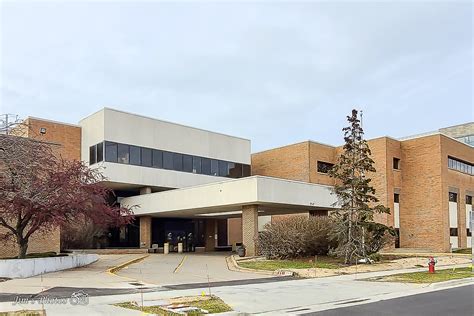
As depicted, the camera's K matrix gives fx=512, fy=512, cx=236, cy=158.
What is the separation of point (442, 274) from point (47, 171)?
18766 mm

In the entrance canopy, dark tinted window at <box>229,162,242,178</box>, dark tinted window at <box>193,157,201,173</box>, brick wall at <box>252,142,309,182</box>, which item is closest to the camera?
the entrance canopy

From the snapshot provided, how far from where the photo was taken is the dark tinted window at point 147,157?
4453 centimetres

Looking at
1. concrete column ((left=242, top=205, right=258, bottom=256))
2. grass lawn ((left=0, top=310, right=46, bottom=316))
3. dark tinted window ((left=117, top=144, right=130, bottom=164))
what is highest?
dark tinted window ((left=117, top=144, right=130, bottom=164))

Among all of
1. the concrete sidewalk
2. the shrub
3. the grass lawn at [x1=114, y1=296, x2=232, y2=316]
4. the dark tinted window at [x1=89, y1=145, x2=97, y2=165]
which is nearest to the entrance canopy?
the shrub

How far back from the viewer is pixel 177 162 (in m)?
47.0

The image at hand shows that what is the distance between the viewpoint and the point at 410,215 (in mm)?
50594

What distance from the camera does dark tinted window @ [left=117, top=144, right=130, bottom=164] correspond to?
4275 centimetres

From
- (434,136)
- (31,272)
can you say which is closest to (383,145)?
(434,136)

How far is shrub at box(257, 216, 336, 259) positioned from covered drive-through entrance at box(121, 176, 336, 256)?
230cm

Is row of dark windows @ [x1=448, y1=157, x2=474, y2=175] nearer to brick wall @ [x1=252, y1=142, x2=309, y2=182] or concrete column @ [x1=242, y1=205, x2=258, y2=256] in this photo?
brick wall @ [x1=252, y1=142, x2=309, y2=182]

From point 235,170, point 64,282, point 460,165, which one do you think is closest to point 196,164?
point 235,170

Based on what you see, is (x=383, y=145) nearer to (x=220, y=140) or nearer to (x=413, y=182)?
(x=413, y=182)

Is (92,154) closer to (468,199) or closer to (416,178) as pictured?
(416,178)

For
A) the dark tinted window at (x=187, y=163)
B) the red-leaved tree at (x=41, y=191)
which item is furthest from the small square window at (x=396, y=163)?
the red-leaved tree at (x=41, y=191)
